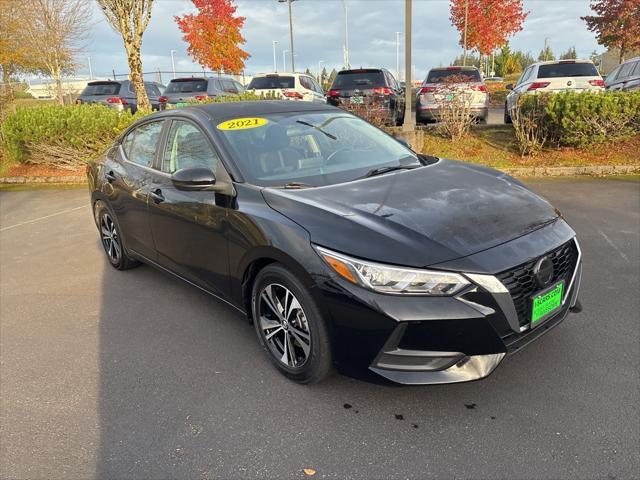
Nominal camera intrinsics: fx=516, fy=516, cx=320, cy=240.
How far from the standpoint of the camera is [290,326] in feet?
9.95

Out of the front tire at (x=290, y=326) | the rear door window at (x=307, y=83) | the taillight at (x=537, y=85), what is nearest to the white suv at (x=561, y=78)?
the taillight at (x=537, y=85)

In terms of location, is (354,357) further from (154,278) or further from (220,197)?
(154,278)

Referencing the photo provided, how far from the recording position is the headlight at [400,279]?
2.48 metres

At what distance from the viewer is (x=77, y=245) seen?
646 cm

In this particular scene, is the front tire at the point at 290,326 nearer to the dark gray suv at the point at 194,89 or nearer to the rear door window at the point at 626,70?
the dark gray suv at the point at 194,89

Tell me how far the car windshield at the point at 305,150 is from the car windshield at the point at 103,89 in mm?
15300

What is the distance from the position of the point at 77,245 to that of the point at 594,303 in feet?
18.8

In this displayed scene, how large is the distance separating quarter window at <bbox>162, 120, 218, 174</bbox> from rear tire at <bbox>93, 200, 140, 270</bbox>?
1.32 meters

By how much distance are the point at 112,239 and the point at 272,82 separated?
10.5m

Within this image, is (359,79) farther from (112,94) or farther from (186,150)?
(186,150)

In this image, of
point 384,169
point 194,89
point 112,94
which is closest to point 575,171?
point 384,169

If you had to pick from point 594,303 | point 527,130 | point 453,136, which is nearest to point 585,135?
point 527,130

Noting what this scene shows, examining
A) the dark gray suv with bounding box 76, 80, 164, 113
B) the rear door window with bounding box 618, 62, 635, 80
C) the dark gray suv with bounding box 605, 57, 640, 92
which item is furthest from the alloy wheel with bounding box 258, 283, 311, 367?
the rear door window with bounding box 618, 62, 635, 80

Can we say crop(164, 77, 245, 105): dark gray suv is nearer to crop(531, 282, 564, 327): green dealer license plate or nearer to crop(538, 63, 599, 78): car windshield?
crop(538, 63, 599, 78): car windshield
